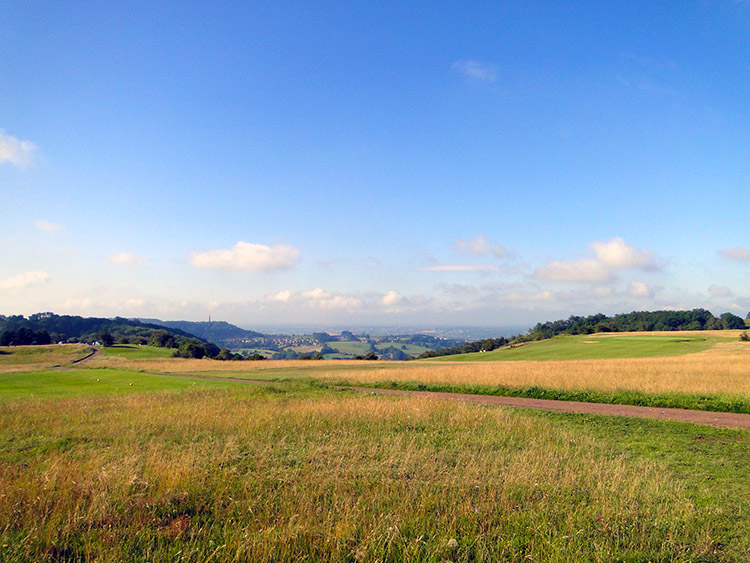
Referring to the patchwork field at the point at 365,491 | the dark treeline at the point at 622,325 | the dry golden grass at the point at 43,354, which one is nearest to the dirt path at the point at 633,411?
the patchwork field at the point at 365,491

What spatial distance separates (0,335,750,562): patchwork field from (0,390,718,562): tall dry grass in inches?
1.2

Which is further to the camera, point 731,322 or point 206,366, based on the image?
point 731,322

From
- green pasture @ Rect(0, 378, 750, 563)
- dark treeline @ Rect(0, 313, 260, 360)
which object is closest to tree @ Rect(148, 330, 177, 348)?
dark treeline @ Rect(0, 313, 260, 360)

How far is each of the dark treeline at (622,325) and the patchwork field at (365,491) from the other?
4315 inches

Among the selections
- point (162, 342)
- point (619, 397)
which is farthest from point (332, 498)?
point (162, 342)

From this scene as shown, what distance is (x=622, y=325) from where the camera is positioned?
161250mm

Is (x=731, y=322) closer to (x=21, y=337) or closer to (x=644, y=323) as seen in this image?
(x=644, y=323)

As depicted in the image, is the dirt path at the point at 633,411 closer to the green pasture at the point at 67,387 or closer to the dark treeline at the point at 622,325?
the green pasture at the point at 67,387

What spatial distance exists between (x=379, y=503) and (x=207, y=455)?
14.6 feet

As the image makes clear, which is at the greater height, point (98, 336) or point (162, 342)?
point (98, 336)

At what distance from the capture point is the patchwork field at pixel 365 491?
5.12 metres

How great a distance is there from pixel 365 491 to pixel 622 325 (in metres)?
183

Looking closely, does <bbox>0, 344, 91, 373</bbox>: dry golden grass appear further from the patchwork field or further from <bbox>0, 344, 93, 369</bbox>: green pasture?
the patchwork field

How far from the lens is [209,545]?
5.11 metres
